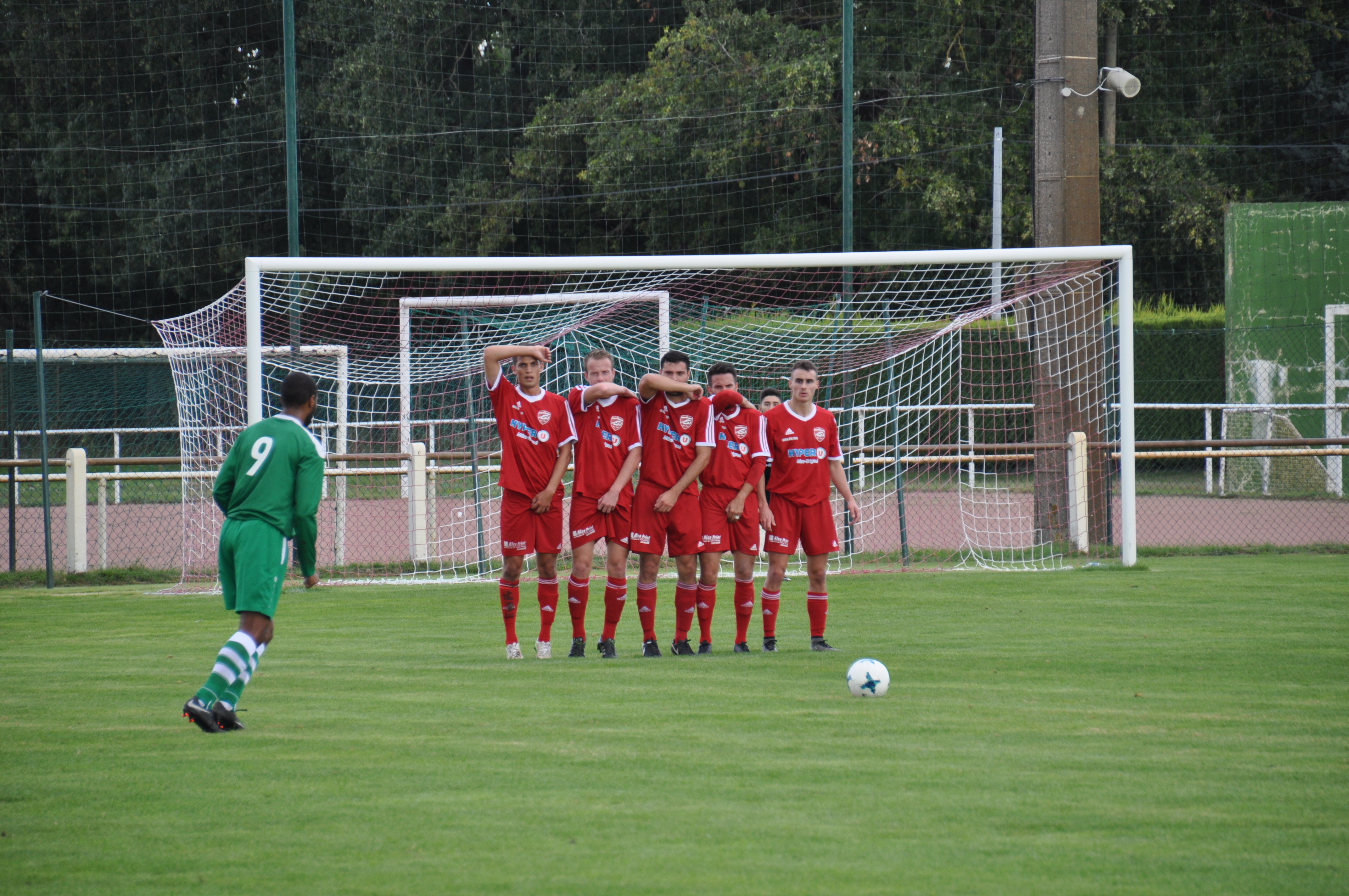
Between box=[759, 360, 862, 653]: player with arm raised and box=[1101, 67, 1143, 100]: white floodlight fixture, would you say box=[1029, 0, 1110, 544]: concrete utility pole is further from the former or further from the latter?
box=[759, 360, 862, 653]: player with arm raised

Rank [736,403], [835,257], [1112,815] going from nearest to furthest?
1. [1112,815]
2. [736,403]
3. [835,257]

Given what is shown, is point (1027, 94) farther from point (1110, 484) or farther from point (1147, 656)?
point (1147, 656)

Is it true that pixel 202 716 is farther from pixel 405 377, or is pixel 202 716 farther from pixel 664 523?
pixel 405 377

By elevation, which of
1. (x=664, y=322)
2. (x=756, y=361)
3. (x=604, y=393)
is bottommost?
(x=604, y=393)

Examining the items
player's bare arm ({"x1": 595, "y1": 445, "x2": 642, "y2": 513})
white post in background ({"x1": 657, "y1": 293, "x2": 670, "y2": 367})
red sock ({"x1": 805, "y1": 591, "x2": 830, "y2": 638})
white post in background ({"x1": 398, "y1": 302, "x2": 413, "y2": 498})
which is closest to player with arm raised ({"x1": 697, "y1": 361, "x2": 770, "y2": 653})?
red sock ({"x1": 805, "y1": 591, "x2": 830, "y2": 638})

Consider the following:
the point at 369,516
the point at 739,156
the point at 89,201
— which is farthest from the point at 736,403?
the point at 89,201

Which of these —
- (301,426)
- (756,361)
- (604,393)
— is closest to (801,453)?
(604,393)

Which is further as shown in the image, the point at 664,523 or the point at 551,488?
the point at 664,523

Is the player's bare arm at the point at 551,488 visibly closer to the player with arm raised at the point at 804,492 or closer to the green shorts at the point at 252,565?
the player with arm raised at the point at 804,492

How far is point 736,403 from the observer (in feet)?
24.9

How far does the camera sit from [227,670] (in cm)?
543

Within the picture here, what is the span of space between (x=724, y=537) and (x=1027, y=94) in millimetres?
19869

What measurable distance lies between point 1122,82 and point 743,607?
25.4ft

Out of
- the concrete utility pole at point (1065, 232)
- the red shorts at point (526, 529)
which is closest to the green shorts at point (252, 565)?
the red shorts at point (526, 529)
